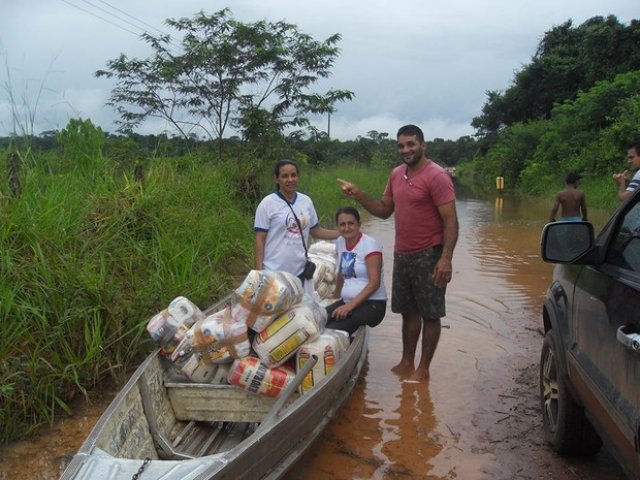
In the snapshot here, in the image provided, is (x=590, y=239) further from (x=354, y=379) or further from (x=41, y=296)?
(x=41, y=296)

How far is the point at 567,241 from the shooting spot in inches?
119

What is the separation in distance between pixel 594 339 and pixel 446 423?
1.86 meters

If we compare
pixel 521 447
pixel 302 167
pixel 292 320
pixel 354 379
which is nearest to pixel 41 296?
pixel 292 320

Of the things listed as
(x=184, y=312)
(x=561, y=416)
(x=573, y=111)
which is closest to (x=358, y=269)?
(x=184, y=312)

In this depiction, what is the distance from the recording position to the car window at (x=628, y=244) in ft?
8.55

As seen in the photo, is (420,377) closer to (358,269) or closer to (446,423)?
(446,423)

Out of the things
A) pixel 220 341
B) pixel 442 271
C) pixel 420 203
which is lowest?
pixel 220 341

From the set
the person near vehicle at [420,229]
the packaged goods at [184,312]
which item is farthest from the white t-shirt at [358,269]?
the packaged goods at [184,312]

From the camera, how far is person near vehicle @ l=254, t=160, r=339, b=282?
4.92 metres

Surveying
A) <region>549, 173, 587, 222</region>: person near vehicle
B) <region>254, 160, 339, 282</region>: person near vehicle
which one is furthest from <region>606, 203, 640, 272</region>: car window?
<region>549, 173, 587, 222</region>: person near vehicle

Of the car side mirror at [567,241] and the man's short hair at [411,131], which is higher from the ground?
the man's short hair at [411,131]

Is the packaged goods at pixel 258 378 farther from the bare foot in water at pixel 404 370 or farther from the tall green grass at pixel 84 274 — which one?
the bare foot in water at pixel 404 370

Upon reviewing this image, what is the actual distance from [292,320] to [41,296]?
6.00ft

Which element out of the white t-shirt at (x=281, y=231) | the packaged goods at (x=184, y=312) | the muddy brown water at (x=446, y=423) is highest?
the white t-shirt at (x=281, y=231)
